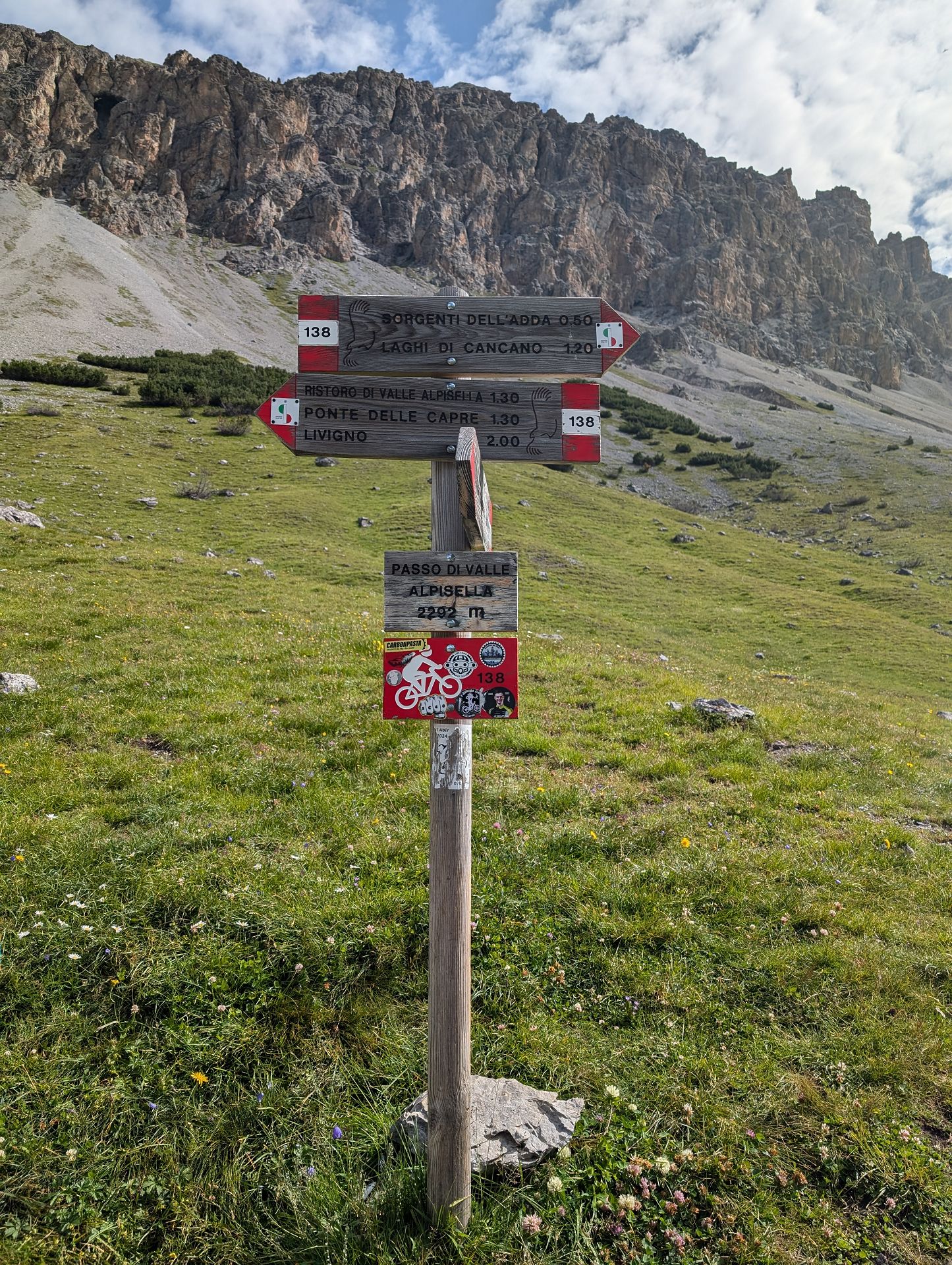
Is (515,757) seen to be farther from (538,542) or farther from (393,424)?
(538,542)

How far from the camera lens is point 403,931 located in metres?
5.48

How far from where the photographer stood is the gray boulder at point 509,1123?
12.7 feet

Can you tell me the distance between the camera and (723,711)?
1108 centimetres

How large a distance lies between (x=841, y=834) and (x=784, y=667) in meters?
16.7

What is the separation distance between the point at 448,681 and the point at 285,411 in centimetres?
196

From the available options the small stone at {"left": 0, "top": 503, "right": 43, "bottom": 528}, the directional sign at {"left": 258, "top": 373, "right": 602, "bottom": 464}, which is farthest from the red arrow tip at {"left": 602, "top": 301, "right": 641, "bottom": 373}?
the small stone at {"left": 0, "top": 503, "right": 43, "bottom": 528}

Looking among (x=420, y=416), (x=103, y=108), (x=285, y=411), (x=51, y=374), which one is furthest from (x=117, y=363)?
(x=103, y=108)

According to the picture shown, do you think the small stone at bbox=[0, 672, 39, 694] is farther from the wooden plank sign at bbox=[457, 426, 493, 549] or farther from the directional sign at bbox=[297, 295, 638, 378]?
the wooden plank sign at bbox=[457, 426, 493, 549]

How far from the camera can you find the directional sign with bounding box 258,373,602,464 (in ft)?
12.6

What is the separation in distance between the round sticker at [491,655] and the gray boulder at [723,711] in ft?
27.8

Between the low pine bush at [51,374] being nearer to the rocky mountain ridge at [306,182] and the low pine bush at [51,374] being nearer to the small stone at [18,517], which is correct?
the small stone at [18,517]

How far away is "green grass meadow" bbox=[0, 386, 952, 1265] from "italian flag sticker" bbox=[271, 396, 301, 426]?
4.02 metres

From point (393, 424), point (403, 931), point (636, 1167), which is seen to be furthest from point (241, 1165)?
point (393, 424)

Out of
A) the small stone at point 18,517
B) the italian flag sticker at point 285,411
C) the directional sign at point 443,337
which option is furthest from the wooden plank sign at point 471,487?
the small stone at point 18,517
